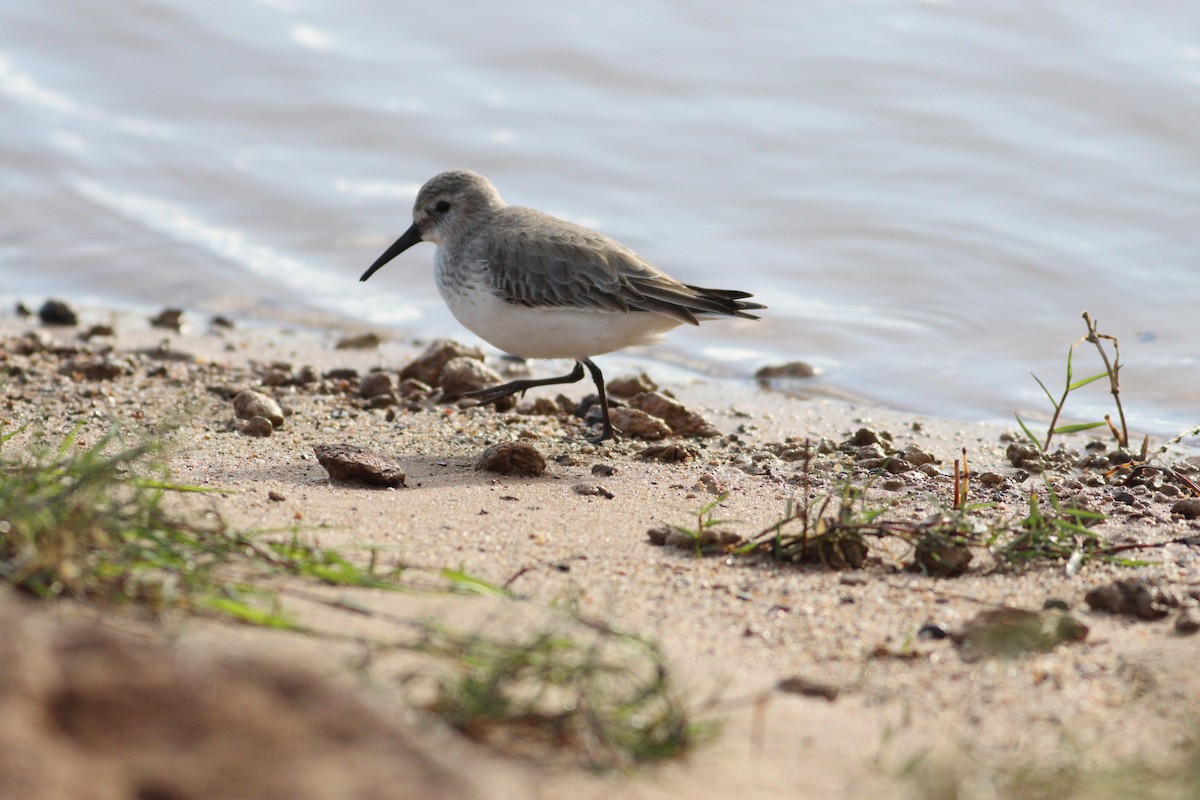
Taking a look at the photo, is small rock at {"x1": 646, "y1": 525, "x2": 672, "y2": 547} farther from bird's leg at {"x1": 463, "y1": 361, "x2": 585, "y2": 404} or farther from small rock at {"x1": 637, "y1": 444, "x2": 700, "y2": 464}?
bird's leg at {"x1": 463, "y1": 361, "x2": 585, "y2": 404}

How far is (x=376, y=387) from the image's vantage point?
5836 mm

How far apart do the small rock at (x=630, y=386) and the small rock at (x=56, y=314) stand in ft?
10.2

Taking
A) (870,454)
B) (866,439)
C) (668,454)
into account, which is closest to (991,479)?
(870,454)

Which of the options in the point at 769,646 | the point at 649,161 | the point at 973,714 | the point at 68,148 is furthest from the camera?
the point at 68,148

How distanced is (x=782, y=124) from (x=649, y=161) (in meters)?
1.02

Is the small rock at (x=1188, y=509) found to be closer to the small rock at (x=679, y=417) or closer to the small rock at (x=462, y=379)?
the small rock at (x=679, y=417)

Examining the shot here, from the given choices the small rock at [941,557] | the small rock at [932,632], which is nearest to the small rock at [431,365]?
the small rock at [941,557]

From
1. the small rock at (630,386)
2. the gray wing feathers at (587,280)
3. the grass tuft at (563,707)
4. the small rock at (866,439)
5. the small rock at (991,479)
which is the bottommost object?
the grass tuft at (563,707)

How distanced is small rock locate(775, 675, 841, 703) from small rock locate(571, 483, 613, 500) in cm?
168

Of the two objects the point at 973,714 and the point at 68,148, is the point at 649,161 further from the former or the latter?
the point at 973,714

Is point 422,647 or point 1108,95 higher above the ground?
point 1108,95

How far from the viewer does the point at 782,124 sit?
9.39m

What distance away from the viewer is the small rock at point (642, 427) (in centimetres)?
537

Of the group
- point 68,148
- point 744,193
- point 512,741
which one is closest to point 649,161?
point 744,193
